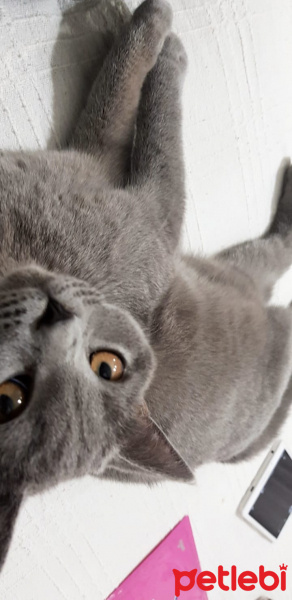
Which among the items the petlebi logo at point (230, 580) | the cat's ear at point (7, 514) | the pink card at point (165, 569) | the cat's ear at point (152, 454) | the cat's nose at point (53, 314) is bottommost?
the petlebi logo at point (230, 580)

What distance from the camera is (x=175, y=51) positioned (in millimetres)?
1136

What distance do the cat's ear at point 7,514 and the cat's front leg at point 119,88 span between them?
0.62 metres

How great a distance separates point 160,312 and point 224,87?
26.8 inches

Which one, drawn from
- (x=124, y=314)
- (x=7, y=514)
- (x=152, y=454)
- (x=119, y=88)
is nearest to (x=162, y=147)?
(x=119, y=88)

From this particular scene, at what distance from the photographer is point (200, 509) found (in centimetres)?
153

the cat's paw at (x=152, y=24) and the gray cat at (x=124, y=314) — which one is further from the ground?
the cat's paw at (x=152, y=24)

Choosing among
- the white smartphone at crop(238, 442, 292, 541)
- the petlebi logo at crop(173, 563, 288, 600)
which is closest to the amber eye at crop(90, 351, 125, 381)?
the petlebi logo at crop(173, 563, 288, 600)

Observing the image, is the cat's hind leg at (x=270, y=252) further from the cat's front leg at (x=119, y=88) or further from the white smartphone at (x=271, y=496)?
the white smartphone at (x=271, y=496)

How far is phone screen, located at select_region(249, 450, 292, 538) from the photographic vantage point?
5.60ft

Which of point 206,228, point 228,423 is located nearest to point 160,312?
point 228,423

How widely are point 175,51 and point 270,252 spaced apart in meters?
0.61

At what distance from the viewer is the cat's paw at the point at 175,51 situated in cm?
112

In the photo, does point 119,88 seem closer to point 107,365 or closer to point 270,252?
point 107,365

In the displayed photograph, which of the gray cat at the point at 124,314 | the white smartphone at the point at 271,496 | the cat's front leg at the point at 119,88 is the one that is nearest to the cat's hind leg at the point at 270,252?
the gray cat at the point at 124,314
